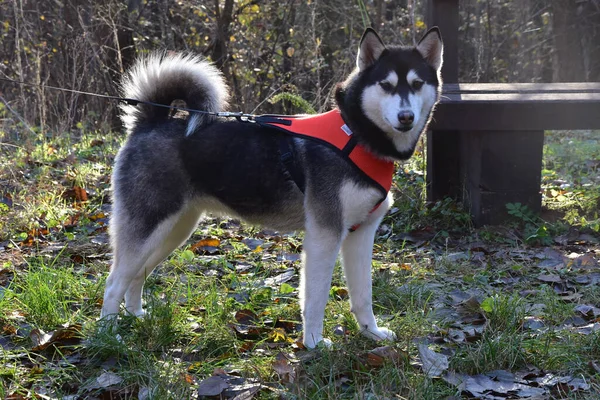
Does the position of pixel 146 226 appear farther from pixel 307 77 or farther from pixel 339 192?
pixel 307 77

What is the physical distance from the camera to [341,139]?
9.66 ft

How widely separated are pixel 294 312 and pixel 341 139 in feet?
2.98

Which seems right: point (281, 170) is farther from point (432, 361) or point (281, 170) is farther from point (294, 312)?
point (432, 361)

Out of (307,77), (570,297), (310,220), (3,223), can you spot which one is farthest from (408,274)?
(307,77)

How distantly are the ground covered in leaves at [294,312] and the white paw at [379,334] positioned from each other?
0.16ft

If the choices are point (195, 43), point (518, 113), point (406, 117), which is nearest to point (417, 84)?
point (406, 117)

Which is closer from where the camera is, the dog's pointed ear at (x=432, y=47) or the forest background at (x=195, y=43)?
the dog's pointed ear at (x=432, y=47)

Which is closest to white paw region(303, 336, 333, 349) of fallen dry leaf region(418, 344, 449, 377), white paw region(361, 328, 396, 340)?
white paw region(361, 328, 396, 340)

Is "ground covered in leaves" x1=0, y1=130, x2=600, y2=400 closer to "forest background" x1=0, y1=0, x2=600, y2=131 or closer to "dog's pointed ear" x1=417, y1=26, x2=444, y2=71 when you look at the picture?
"dog's pointed ear" x1=417, y1=26, x2=444, y2=71

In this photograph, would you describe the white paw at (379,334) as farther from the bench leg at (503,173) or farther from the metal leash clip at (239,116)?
the bench leg at (503,173)

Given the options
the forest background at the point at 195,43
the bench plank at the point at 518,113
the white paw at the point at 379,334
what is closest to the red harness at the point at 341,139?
the white paw at the point at 379,334

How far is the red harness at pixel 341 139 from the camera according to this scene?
2.90 m

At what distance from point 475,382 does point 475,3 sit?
9.49 m

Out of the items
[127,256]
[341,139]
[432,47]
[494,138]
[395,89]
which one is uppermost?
[432,47]
